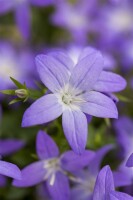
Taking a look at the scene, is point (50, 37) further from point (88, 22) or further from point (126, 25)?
point (126, 25)

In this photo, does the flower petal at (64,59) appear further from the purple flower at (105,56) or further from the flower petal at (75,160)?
the purple flower at (105,56)

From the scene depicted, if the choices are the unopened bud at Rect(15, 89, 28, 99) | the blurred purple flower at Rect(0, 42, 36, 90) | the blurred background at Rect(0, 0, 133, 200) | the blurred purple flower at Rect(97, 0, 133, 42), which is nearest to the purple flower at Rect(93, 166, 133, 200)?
the unopened bud at Rect(15, 89, 28, 99)

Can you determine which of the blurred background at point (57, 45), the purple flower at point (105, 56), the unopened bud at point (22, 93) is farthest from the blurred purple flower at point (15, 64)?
the unopened bud at point (22, 93)

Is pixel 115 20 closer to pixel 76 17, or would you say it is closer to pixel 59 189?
pixel 76 17

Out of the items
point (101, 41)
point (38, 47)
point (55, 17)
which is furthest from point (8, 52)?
point (101, 41)

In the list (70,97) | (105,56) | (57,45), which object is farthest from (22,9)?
(70,97)

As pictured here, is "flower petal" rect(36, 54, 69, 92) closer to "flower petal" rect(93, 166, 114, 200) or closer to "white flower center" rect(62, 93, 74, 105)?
"white flower center" rect(62, 93, 74, 105)

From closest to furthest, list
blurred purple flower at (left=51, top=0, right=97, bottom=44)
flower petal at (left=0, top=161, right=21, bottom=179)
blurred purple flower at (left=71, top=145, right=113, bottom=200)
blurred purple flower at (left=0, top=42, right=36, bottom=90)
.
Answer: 1. flower petal at (left=0, top=161, right=21, bottom=179)
2. blurred purple flower at (left=71, top=145, right=113, bottom=200)
3. blurred purple flower at (left=0, top=42, right=36, bottom=90)
4. blurred purple flower at (left=51, top=0, right=97, bottom=44)
